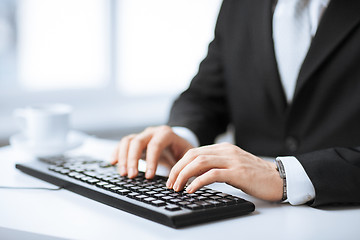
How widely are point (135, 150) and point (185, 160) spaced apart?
0.18m

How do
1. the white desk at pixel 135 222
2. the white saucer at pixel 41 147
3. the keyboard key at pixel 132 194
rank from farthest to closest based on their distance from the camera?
the white saucer at pixel 41 147
the keyboard key at pixel 132 194
the white desk at pixel 135 222

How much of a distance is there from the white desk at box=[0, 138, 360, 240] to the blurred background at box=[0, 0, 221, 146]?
1403 millimetres

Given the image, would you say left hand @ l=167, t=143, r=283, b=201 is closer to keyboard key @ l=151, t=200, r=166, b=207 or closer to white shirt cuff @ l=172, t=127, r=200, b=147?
keyboard key @ l=151, t=200, r=166, b=207

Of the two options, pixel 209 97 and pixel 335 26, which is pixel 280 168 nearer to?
pixel 335 26

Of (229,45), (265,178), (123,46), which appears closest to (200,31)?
(123,46)

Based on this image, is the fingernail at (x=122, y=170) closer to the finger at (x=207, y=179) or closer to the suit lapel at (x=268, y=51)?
the finger at (x=207, y=179)

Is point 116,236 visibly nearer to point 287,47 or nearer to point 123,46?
point 287,47

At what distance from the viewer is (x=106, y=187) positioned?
93 cm

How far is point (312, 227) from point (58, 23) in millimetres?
1991

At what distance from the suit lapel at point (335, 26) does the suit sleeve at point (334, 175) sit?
42cm

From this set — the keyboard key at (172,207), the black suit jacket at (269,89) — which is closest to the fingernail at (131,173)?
the keyboard key at (172,207)

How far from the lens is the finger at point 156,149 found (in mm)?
1031

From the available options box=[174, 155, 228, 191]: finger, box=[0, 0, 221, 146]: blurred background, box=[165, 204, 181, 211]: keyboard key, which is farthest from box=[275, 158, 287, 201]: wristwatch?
box=[0, 0, 221, 146]: blurred background

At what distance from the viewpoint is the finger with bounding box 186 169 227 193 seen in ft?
2.89
